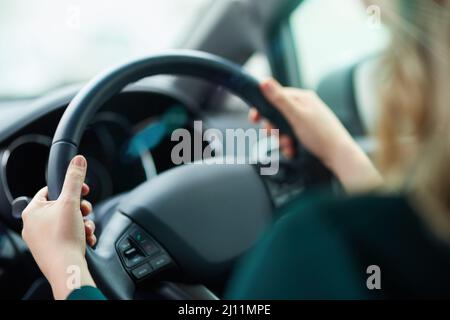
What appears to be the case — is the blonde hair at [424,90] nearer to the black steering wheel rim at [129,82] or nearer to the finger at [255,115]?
the black steering wheel rim at [129,82]

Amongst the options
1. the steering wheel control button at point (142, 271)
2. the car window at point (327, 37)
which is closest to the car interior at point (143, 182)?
the steering wheel control button at point (142, 271)

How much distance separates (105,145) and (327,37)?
86 centimetres

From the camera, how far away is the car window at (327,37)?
64.7 inches

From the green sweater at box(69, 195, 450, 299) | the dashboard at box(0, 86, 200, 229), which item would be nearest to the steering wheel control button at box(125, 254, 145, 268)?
the dashboard at box(0, 86, 200, 229)

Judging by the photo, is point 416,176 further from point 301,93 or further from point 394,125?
point 301,93

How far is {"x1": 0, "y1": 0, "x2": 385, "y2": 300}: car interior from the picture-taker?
3.00ft

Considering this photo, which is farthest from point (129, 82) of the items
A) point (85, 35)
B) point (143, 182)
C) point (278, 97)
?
point (85, 35)

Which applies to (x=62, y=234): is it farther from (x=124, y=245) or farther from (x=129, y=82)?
(x=129, y=82)

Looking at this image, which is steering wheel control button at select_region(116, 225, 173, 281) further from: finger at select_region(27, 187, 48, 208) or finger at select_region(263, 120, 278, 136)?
finger at select_region(263, 120, 278, 136)

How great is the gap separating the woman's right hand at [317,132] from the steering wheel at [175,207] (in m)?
0.03

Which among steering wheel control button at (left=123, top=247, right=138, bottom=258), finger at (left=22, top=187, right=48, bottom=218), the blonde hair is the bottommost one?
steering wheel control button at (left=123, top=247, right=138, bottom=258)

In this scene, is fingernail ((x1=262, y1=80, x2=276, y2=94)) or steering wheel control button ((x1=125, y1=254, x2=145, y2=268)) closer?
steering wheel control button ((x1=125, y1=254, x2=145, y2=268))

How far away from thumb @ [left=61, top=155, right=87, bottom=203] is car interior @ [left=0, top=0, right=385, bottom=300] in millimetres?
Answer: 18
